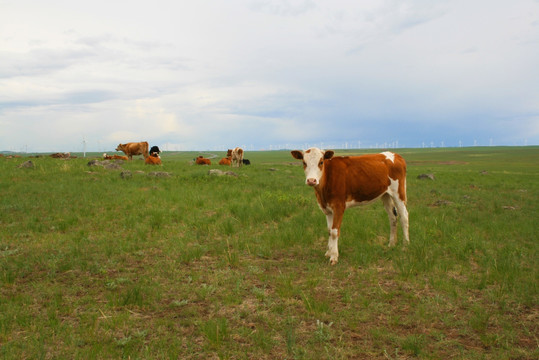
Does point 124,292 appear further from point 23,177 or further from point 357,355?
point 23,177

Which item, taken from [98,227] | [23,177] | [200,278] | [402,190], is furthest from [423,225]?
[23,177]

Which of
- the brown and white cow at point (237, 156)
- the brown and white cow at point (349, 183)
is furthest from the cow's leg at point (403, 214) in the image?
the brown and white cow at point (237, 156)

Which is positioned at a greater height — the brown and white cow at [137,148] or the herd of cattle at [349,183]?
the brown and white cow at [137,148]

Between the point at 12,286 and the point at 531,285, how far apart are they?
9.38 metres

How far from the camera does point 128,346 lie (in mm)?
4602

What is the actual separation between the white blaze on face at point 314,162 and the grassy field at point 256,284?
1947 millimetres

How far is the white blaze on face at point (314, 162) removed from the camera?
7988 millimetres

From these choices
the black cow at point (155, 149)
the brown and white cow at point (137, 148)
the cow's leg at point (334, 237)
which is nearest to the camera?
the cow's leg at point (334, 237)

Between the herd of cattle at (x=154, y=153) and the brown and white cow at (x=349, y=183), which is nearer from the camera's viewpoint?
the brown and white cow at (x=349, y=183)

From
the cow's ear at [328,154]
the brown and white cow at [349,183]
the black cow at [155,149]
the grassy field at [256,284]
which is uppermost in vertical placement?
the black cow at [155,149]

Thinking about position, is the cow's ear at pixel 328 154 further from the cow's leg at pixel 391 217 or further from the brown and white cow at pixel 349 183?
the cow's leg at pixel 391 217

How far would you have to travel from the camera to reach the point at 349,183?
8562 millimetres

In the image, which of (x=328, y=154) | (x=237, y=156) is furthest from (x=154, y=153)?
(x=328, y=154)

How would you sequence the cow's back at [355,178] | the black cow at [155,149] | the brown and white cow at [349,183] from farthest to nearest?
1. the black cow at [155,149]
2. the cow's back at [355,178]
3. the brown and white cow at [349,183]
